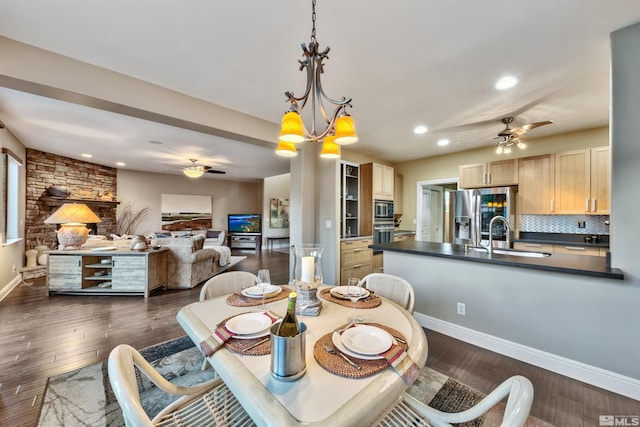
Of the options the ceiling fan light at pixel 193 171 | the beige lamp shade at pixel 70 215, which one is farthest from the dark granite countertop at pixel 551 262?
the ceiling fan light at pixel 193 171

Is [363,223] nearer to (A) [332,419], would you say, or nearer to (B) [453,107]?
(B) [453,107]

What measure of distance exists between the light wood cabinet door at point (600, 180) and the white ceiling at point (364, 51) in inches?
18.2

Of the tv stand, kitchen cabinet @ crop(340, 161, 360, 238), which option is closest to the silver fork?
kitchen cabinet @ crop(340, 161, 360, 238)

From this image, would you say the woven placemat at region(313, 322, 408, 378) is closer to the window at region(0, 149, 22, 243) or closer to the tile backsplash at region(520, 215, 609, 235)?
the tile backsplash at region(520, 215, 609, 235)

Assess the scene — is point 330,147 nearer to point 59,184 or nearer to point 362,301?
point 362,301

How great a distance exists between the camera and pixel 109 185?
700 centimetres

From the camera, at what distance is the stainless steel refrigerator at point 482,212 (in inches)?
161

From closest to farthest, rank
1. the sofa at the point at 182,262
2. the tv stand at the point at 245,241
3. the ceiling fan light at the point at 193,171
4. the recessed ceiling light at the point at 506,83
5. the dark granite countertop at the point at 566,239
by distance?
1. the recessed ceiling light at the point at 506,83
2. the dark granite countertop at the point at 566,239
3. the sofa at the point at 182,262
4. the ceiling fan light at the point at 193,171
5. the tv stand at the point at 245,241

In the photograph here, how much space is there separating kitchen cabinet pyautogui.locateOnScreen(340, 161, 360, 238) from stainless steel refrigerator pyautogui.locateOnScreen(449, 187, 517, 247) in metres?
1.85

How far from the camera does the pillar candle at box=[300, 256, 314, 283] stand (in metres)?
1.43

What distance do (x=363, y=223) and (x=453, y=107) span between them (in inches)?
95.2

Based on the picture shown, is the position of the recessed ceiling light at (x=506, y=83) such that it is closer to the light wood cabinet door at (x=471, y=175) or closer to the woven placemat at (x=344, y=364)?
the light wood cabinet door at (x=471, y=175)

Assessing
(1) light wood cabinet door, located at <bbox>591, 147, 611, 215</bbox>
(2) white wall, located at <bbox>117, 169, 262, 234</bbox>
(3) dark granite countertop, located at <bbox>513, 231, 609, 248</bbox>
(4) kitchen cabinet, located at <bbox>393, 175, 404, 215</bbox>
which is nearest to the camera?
(1) light wood cabinet door, located at <bbox>591, 147, 611, 215</bbox>

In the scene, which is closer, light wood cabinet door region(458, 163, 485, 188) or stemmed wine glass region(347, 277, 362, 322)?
stemmed wine glass region(347, 277, 362, 322)
